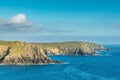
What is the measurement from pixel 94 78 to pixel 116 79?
39.3ft

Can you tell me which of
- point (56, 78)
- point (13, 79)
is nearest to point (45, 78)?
point (56, 78)

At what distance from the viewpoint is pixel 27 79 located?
571ft

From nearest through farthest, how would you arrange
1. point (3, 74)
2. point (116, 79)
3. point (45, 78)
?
point (116, 79) < point (45, 78) < point (3, 74)

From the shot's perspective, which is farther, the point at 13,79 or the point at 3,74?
the point at 3,74

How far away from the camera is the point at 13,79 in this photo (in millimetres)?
175000

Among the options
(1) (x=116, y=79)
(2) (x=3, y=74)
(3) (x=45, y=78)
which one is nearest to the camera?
(1) (x=116, y=79)

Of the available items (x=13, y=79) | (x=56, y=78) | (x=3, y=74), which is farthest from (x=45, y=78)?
(x=3, y=74)

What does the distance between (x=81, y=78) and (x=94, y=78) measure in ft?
23.0

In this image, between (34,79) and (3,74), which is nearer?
(34,79)

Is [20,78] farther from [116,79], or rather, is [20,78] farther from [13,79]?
[116,79]

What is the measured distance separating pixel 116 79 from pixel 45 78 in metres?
39.6

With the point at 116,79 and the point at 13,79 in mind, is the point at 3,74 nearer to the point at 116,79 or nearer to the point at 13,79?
the point at 13,79

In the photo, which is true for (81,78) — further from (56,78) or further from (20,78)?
(20,78)

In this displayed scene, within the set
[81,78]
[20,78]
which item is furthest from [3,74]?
[81,78]
